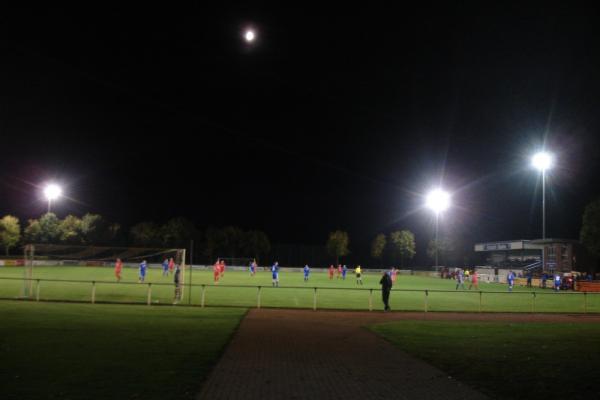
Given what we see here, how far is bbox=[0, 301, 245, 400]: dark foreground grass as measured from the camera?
8812 mm

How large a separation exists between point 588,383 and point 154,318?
14151 mm

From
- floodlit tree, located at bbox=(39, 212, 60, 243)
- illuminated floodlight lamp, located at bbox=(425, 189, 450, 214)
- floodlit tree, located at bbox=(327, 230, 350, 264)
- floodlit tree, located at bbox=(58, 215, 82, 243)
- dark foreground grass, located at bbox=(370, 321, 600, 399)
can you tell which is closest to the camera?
dark foreground grass, located at bbox=(370, 321, 600, 399)

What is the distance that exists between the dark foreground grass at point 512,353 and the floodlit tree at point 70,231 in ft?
273

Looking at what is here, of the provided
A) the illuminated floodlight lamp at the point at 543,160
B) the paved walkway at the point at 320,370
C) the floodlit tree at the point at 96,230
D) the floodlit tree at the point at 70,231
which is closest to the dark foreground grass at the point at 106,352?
the paved walkway at the point at 320,370

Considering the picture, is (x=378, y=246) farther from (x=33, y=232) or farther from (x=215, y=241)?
(x=33, y=232)

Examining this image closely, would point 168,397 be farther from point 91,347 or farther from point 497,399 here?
point 497,399

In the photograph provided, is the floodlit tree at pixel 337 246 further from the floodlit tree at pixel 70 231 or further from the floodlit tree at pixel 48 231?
the floodlit tree at pixel 48 231

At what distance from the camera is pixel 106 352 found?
11.9m

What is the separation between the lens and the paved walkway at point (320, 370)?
9.02 metres

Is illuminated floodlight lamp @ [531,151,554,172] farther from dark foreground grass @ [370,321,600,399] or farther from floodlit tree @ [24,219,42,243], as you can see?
floodlit tree @ [24,219,42,243]

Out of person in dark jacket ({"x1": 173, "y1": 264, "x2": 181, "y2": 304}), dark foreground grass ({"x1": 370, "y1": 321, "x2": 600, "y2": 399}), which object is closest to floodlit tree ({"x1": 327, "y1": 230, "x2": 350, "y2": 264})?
person in dark jacket ({"x1": 173, "y1": 264, "x2": 181, "y2": 304})

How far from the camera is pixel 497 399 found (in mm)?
8828

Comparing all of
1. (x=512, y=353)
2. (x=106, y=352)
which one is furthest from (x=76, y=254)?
(x=512, y=353)

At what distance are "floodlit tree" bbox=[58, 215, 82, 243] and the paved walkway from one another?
3217 inches
